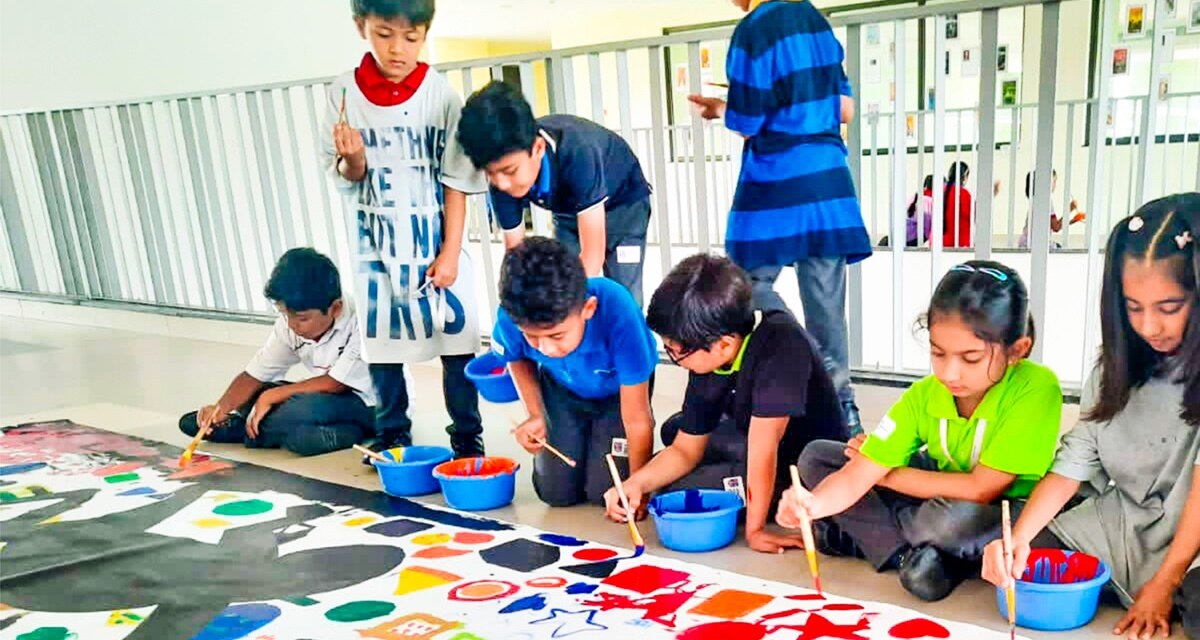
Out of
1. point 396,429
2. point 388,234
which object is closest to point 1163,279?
point 388,234

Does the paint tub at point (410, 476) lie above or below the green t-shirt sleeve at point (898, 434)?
below

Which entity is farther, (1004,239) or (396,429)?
(1004,239)

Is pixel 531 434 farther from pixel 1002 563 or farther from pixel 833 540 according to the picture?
pixel 1002 563

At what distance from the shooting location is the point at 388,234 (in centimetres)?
223

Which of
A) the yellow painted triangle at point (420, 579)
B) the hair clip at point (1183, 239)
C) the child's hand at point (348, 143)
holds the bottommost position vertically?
the yellow painted triangle at point (420, 579)

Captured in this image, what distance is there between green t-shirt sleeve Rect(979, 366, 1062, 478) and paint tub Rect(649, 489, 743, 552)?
1.54ft

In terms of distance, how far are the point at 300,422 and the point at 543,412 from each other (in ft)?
2.60

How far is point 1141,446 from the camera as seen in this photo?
1376mm

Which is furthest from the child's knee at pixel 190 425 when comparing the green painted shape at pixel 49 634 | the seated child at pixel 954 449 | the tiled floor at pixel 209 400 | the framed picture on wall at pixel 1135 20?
the framed picture on wall at pixel 1135 20

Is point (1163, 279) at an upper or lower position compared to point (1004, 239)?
upper

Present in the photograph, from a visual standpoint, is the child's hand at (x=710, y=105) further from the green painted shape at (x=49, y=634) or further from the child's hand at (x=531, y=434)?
the green painted shape at (x=49, y=634)

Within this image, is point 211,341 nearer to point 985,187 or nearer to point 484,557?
point 484,557

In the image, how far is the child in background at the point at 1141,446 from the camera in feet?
4.12

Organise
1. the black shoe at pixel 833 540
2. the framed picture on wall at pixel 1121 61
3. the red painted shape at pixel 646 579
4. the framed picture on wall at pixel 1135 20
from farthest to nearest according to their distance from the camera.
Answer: the framed picture on wall at pixel 1121 61 → the framed picture on wall at pixel 1135 20 → the black shoe at pixel 833 540 → the red painted shape at pixel 646 579
